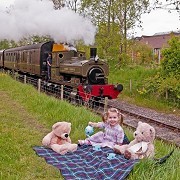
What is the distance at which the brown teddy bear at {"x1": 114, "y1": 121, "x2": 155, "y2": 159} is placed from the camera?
18.2ft

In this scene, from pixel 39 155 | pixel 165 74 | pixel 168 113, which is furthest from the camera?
pixel 165 74

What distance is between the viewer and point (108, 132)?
6.50 m

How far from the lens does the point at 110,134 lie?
21.3ft

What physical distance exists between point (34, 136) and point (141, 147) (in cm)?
237

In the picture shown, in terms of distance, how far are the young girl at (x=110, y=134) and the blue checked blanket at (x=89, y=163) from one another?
0.27 metres

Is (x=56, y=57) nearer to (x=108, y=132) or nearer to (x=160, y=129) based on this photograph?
(x=160, y=129)

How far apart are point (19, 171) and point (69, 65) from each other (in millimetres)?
9485

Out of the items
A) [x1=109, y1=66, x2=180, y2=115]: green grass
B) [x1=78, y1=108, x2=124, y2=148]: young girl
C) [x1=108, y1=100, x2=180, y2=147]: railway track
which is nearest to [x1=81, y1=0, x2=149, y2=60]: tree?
[x1=109, y1=66, x2=180, y2=115]: green grass

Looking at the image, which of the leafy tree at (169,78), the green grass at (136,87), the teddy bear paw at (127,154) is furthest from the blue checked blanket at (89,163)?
the leafy tree at (169,78)

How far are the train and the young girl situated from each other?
5.58m

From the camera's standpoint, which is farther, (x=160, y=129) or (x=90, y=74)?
(x=90, y=74)

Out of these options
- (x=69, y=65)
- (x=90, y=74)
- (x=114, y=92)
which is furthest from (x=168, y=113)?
(x=69, y=65)

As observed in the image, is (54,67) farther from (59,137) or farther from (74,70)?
(59,137)

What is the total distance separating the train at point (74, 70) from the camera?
12803 mm
